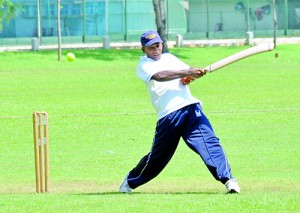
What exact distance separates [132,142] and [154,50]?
342 inches

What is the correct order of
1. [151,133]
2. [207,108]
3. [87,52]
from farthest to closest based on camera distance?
1. [87,52]
2. [207,108]
3. [151,133]

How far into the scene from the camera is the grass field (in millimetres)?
10539

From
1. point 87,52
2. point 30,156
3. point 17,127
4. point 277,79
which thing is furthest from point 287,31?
point 30,156

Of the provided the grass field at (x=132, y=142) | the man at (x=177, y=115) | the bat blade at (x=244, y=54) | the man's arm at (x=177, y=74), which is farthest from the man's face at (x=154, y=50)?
the grass field at (x=132, y=142)

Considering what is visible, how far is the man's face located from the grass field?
1.62 metres

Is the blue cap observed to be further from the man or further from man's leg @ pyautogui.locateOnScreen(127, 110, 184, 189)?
man's leg @ pyautogui.locateOnScreen(127, 110, 184, 189)

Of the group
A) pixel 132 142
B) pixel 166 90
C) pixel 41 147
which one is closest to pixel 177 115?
pixel 166 90

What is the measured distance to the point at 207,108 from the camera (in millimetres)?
27094

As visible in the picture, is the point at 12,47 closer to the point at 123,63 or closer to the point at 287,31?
the point at 123,63

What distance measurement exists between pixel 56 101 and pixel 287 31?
142 feet

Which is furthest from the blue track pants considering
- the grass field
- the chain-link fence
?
the chain-link fence

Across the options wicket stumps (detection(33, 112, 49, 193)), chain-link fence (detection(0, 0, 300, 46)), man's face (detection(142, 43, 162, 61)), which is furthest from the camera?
chain-link fence (detection(0, 0, 300, 46))

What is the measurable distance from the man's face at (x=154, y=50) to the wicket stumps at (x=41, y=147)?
1.70m

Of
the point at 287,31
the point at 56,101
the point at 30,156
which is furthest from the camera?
the point at 287,31
